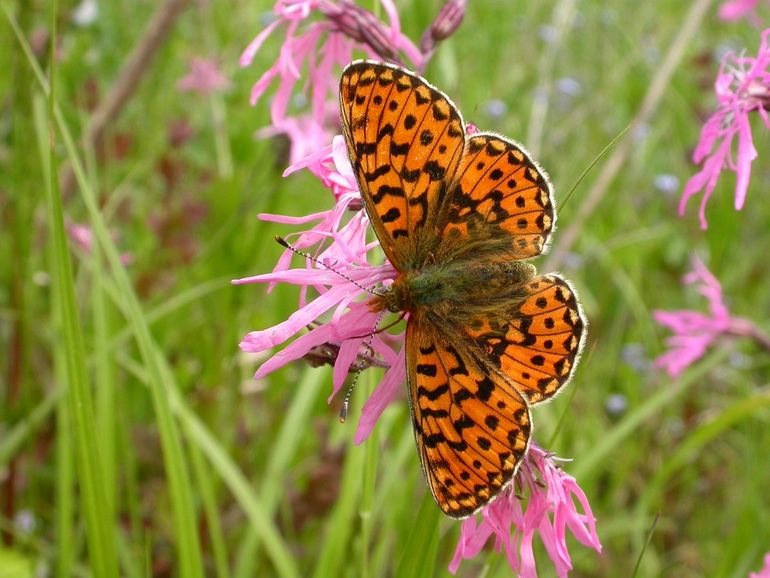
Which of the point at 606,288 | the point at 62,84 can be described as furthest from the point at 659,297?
the point at 62,84

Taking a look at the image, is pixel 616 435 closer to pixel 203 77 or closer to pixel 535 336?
pixel 535 336

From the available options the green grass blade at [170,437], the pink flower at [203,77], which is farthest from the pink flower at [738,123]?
the pink flower at [203,77]

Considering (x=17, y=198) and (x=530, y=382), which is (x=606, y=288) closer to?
(x=17, y=198)

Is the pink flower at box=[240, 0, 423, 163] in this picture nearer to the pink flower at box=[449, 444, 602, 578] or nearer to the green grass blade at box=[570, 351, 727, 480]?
the pink flower at box=[449, 444, 602, 578]

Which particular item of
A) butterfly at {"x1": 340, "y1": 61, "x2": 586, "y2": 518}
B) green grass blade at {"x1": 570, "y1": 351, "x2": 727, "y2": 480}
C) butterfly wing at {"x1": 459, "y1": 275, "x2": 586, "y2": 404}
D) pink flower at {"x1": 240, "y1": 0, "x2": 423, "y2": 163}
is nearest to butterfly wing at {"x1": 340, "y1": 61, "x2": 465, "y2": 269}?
butterfly at {"x1": 340, "y1": 61, "x2": 586, "y2": 518}

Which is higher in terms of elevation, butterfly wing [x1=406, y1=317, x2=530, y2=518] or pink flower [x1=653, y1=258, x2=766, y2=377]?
pink flower [x1=653, y1=258, x2=766, y2=377]

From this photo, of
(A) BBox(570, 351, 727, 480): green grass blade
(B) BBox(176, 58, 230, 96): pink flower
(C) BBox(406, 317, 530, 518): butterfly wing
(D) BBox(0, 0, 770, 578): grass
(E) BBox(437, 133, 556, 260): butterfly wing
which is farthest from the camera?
(B) BBox(176, 58, 230, 96): pink flower
